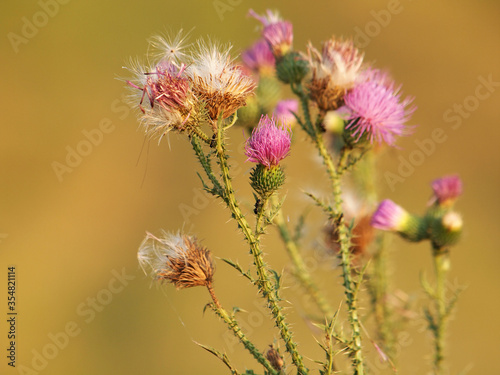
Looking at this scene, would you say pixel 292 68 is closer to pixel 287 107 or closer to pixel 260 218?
pixel 287 107

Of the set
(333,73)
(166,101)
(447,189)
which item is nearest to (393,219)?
(447,189)

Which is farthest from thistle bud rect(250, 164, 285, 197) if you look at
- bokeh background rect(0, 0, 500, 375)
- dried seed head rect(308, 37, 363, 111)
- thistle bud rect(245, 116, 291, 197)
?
bokeh background rect(0, 0, 500, 375)

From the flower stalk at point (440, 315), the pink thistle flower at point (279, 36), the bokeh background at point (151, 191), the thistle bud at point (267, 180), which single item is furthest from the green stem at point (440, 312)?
the bokeh background at point (151, 191)

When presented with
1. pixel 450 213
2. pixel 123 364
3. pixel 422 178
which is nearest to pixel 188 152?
pixel 123 364

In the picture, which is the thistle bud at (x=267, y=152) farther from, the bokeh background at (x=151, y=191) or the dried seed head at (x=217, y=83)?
the bokeh background at (x=151, y=191)

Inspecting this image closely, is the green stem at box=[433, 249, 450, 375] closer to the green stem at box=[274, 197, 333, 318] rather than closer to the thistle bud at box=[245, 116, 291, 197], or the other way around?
the green stem at box=[274, 197, 333, 318]

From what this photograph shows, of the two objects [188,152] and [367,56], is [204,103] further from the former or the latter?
[367,56]

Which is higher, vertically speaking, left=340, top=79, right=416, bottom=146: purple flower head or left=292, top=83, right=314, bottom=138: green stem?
Result: left=292, top=83, right=314, bottom=138: green stem
